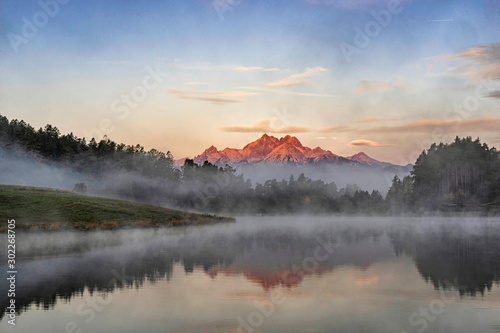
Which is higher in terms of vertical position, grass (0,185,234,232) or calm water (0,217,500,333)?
grass (0,185,234,232)

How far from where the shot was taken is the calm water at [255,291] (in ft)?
64.6

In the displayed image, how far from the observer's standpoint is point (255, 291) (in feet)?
86.6

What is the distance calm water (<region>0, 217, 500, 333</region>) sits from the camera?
19.7m

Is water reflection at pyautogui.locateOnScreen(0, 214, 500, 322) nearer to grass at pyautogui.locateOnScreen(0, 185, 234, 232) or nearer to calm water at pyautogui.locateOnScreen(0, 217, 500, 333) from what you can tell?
calm water at pyautogui.locateOnScreen(0, 217, 500, 333)

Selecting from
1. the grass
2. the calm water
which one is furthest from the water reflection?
the grass

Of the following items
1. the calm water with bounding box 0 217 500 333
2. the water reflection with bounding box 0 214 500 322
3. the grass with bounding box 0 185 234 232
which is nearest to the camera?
the calm water with bounding box 0 217 500 333

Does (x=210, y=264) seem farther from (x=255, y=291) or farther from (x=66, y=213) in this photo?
(x=66, y=213)

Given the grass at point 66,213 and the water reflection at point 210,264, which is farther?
the grass at point 66,213

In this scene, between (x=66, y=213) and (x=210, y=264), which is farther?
(x=66, y=213)

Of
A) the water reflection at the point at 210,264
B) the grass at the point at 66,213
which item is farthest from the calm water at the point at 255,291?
the grass at the point at 66,213

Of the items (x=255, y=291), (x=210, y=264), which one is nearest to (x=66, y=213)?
(x=210, y=264)

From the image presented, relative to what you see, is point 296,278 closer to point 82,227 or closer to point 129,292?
point 129,292

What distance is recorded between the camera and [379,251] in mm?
48844

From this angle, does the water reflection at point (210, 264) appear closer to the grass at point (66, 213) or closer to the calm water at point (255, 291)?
the calm water at point (255, 291)
